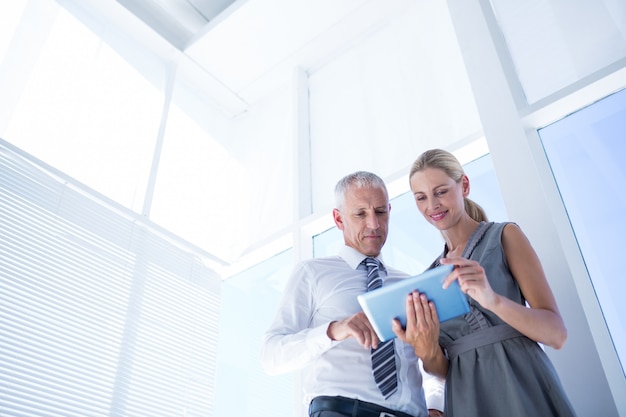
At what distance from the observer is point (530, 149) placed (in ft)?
6.66

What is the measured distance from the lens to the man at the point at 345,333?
1.35m

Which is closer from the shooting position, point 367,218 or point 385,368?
point 385,368

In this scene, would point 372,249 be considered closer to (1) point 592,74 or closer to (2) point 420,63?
(1) point 592,74

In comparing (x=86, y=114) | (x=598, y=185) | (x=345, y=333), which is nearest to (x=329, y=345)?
(x=345, y=333)

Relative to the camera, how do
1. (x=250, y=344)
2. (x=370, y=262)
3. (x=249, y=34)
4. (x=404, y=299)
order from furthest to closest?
(x=249, y=34), (x=250, y=344), (x=370, y=262), (x=404, y=299)

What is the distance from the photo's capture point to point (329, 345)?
140 cm

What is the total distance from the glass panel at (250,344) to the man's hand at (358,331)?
1349mm

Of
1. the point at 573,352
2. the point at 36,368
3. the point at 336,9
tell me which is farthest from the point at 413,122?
the point at 36,368

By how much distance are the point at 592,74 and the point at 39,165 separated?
2.60 metres

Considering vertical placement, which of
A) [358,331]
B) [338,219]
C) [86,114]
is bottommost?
[358,331]

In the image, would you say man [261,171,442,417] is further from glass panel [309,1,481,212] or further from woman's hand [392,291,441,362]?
glass panel [309,1,481,212]

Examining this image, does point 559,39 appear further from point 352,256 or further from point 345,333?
point 345,333

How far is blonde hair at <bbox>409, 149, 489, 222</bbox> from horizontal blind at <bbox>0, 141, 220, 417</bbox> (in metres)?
1.82

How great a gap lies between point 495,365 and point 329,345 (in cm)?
43
